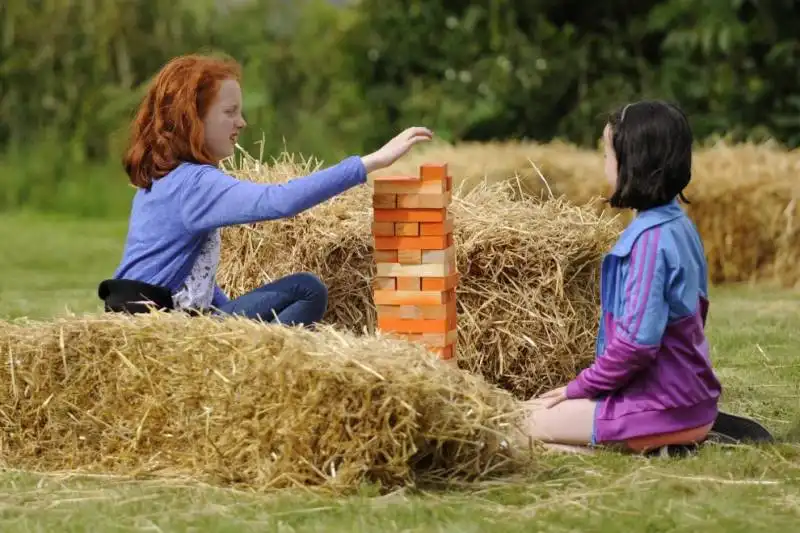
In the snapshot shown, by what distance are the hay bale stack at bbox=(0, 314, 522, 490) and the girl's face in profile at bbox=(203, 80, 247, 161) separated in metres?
0.87

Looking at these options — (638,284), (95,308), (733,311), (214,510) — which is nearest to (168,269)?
(214,510)

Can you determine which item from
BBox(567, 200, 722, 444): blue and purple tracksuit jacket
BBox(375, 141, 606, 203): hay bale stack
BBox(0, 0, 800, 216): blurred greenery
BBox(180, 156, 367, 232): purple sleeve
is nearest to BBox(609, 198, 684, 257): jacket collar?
BBox(567, 200, 722, 444): blue and purple tracksuit jacket

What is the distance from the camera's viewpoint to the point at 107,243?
39.7 feet

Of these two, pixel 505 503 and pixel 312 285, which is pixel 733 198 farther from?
pixel 505 503

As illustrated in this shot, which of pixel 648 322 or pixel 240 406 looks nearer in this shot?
pixel 240 406

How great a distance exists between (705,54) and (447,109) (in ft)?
8.38

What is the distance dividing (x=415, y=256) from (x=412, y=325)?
9.4 inches

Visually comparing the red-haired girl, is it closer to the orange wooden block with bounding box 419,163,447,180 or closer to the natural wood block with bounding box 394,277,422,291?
the orange wooden block with bounding box 419,163,447,180

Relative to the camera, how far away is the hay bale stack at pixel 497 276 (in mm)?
5688

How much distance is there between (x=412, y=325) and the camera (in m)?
4.95

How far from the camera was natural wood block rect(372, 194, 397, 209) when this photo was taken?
490cm

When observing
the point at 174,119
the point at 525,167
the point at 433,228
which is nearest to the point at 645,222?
the point at 433,228

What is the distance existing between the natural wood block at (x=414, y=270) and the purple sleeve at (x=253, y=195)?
34 cm

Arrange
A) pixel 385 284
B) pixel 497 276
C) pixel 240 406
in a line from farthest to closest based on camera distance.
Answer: pixel 497 276 < pixel 385 284 < pixel 240 406
